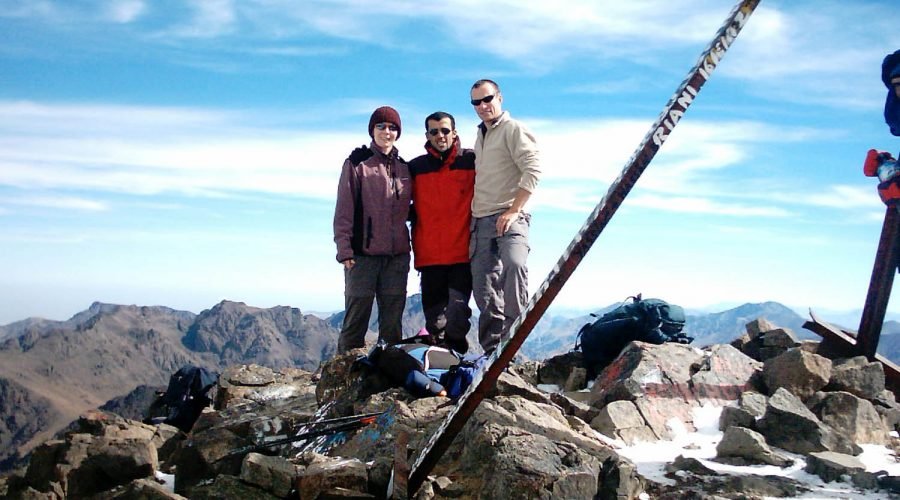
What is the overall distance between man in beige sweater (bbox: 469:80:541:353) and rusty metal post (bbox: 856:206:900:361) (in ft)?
16.4

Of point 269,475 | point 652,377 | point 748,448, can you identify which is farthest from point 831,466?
point 269,475

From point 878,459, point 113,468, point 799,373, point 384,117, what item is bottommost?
point 113,468

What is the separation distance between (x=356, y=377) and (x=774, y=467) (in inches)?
183

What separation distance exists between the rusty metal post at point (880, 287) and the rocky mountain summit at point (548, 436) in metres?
0.49

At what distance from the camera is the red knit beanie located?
938cm

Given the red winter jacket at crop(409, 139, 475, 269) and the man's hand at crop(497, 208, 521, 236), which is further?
the red winter jacket at crop(409, 139, 475, 269)

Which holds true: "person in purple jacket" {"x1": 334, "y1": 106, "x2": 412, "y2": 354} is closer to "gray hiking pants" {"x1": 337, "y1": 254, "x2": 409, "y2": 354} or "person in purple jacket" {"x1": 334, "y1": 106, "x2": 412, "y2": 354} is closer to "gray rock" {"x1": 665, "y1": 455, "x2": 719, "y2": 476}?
"gray hiking pants" {"x1": 337, "y1": 254, "x2": 409, "y2": 354}

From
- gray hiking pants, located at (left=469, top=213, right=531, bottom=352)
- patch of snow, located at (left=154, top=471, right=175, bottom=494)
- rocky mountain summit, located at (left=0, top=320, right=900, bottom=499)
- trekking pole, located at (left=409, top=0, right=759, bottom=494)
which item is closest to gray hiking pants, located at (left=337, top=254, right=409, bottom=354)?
rocky mountain summit, located at (left=0, top=320, right=900, bottom=499)

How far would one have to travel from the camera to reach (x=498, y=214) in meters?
8.42

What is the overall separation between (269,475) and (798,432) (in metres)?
5.66

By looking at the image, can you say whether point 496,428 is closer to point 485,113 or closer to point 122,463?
point 485,113

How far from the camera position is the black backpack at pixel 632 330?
33.8ft

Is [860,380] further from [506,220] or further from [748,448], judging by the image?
[506,220]

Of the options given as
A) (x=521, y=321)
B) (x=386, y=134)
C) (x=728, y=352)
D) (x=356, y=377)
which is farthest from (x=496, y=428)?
(x=728, y=352)
